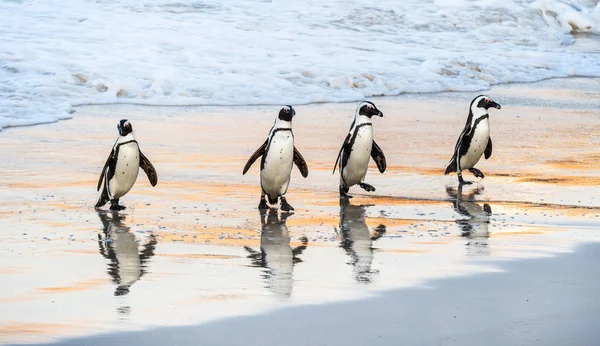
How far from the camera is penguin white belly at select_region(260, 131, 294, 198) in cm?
662

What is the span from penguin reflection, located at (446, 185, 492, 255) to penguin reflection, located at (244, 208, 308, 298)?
0.80m

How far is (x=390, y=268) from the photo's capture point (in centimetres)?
478

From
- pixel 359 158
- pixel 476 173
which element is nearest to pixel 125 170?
pixel 359 158

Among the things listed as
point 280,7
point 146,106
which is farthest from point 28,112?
point 280,7

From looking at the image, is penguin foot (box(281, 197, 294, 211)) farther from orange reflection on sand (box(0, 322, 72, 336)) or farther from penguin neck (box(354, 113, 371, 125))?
orange reflection on sand (box(0, 322, 72, 336))

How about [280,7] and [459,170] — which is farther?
[280,7]

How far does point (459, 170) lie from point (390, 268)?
9.80 ft

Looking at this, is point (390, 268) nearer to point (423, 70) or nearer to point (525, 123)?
point (525, 123)

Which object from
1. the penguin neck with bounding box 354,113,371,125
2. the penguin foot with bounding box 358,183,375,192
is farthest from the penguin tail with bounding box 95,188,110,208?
the penguin neck with bounding box 354,113,371,125

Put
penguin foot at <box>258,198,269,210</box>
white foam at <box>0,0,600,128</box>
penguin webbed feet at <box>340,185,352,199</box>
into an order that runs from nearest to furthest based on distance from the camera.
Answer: penguin foot at <box>258,198,269,210</box>, penguin webbed feet at <box>340,185,352,199</box>, white foam at <box>0,0,600,128</box>

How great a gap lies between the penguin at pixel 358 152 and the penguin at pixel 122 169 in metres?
1.19

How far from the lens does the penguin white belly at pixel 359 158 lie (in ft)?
23.3

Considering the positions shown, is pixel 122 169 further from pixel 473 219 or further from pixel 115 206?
pixel 473 219

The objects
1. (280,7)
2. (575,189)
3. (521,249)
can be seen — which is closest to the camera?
(521,249)
